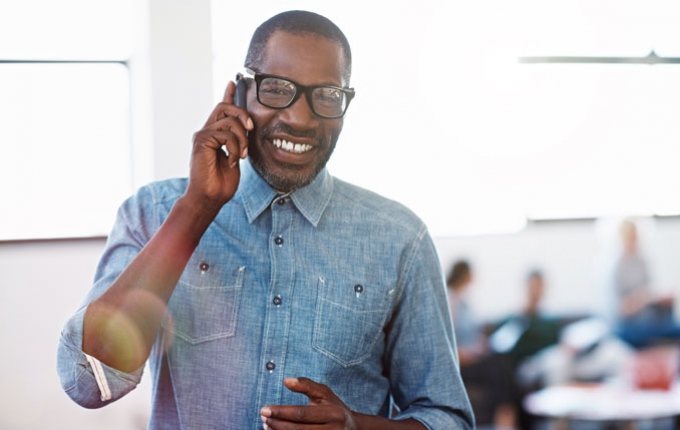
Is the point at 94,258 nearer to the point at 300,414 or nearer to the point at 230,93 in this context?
the point at 230,93

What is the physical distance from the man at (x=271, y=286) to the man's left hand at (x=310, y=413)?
81 millimetres

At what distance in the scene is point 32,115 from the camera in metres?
3.50

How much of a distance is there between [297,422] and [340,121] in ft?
1.64

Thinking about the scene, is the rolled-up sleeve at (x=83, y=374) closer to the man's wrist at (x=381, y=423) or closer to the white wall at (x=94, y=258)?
the man's wrist at (x=381, y=423)

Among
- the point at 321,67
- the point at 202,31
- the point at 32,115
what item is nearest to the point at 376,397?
the point at 321,67

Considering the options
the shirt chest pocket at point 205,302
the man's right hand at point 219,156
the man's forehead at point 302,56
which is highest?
the man's forehead at point 302,56

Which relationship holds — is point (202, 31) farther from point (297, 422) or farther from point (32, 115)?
point (297, 422)

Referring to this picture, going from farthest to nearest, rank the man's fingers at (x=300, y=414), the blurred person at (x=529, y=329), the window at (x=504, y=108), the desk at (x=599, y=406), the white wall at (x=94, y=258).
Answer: the window at (x=504, y=108) < the blurred person at (x=529, y=329) < the desk at (x=599, y=406) < the white wall at (x=94, y=258) < the man's fingers at (x=300, y=414)

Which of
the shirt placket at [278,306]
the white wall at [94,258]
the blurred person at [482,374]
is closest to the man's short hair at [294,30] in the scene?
the shirt placket at [278,306]

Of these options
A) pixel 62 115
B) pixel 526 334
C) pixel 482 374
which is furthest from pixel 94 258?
pixel 526 334

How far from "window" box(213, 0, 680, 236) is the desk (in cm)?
104

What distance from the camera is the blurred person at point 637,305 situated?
389 cm

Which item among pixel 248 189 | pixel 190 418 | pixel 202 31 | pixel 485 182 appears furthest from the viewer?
pixel 485 182

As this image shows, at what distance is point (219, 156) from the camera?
4.06 feet
